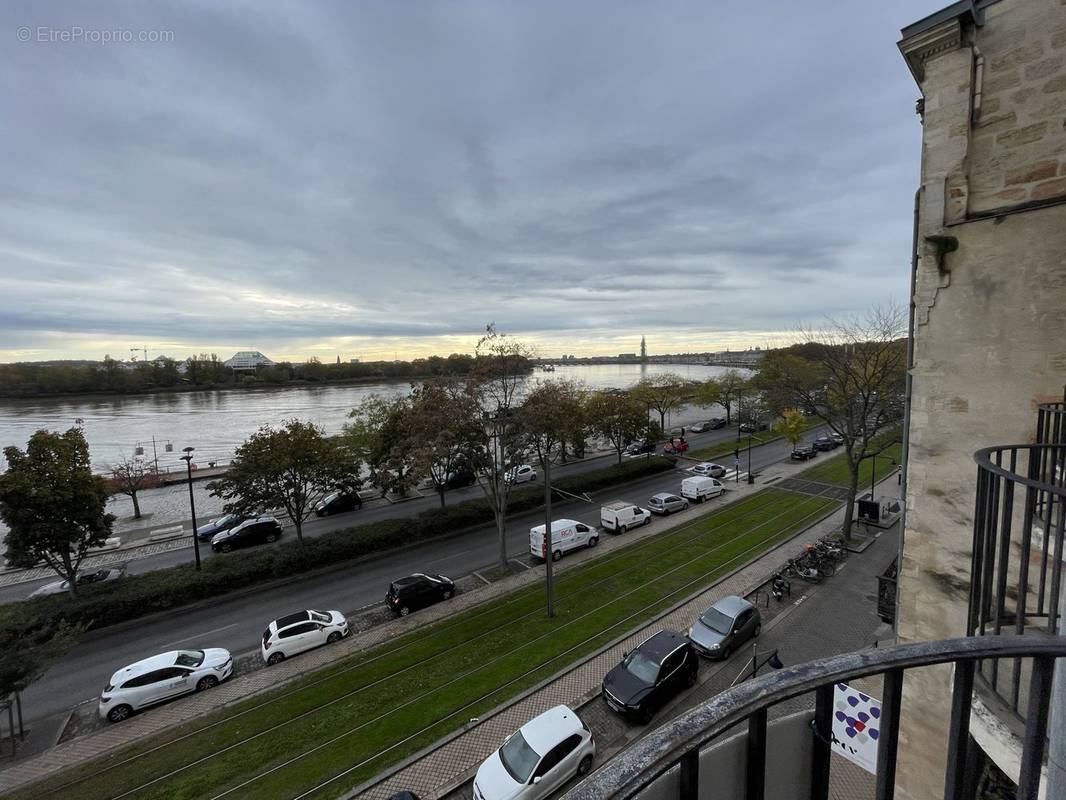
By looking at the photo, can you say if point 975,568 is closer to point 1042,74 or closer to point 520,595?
point 1042,74

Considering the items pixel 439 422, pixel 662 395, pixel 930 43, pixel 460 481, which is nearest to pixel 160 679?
pixel 439 422

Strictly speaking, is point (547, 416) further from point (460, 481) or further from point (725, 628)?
point (460, 481)

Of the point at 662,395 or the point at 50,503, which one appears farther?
the point at 662,395

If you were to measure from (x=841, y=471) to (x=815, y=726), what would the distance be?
31.9 metres

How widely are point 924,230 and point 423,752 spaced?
11.2m

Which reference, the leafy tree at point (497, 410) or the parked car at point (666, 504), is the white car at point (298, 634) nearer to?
the leafy tree at point (497, 410)

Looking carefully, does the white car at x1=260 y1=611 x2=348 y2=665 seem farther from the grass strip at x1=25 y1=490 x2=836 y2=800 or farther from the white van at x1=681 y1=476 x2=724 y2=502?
the white van at x1=681 y1=476 x2=724 y2=502

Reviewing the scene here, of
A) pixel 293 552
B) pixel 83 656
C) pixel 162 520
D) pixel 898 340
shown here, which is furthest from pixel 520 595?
pixel 162 520

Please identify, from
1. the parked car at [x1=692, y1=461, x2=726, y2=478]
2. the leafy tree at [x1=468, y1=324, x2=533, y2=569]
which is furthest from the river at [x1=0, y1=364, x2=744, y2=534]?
the leafy tree at [x1=468, y1=324, x2=533, y2=569]

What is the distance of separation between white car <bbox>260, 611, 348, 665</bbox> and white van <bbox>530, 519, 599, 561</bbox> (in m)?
7.16

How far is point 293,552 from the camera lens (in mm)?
16906

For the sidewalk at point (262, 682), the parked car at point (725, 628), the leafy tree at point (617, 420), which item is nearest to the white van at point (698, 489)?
the sidewalk at point (262, 682)

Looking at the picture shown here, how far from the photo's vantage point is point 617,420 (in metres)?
30.3

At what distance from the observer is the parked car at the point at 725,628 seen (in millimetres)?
11570
